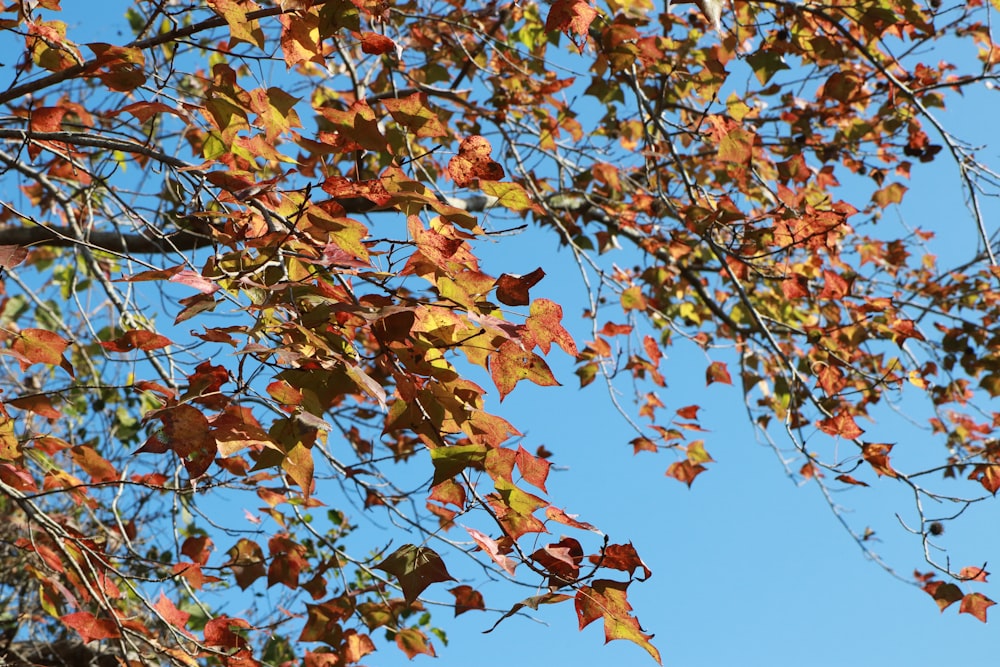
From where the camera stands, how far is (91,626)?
182cm

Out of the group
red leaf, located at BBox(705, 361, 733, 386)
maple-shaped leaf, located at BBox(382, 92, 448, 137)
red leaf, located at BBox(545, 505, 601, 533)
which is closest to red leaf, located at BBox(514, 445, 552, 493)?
red leaf, located at BBox(545, 505, 601, 533)

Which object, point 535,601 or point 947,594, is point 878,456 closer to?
point 947,594

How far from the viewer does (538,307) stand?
1.33 meters

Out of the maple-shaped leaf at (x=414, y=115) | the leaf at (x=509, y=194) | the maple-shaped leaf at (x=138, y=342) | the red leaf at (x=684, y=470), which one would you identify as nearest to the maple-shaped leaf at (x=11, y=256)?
the maple-shaped leaf at (x=138, y=342)

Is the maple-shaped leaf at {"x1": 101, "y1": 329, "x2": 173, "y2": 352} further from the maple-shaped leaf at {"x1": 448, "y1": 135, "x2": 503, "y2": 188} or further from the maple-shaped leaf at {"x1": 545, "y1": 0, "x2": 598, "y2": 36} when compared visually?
the maple-shaped leaf at {"x1": 545, "y1": 0, "x2": 598, "y2": 36}

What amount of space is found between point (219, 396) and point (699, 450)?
1.88 metres

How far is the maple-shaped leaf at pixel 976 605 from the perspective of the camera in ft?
7.58

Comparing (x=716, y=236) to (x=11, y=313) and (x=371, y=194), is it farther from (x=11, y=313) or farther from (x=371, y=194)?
(x=11, y=313)

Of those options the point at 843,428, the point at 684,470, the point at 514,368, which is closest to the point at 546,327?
the point at 514,368

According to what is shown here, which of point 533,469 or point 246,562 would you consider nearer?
point 533,469

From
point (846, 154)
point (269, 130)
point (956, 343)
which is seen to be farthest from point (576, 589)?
point (846, 154)

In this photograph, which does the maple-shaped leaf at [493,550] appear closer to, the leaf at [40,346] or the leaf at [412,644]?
the leaf at [40,346]

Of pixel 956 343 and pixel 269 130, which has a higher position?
pixel 956 343

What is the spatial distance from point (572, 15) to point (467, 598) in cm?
136
